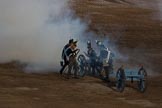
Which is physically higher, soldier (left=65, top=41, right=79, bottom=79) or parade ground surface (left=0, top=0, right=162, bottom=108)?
soldier (left=65, top=41, right=79, bottom=79)

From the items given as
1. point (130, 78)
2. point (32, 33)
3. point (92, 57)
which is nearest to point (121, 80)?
point (130, 78)

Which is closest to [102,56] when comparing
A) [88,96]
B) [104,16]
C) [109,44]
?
[88,96]

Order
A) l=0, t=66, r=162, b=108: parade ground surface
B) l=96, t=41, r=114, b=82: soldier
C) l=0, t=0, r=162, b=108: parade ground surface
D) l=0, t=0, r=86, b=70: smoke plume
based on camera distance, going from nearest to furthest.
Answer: l=0, t=66, r=162, b=108: parade ground surface → l=0, t=0, r=162, b=108: parade ground surface → l=96, t=41, r=114, b=82: soldier → l=0, t=0, r=86, b=70: smoke plume

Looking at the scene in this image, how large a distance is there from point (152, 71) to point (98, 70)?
2.88 meters

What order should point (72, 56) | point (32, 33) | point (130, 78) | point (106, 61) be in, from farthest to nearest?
1. point (32, 33)
2. point (72, 56)
3. point (106, 61)
4. point (130, 78)

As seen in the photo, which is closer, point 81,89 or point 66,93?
point 66,93

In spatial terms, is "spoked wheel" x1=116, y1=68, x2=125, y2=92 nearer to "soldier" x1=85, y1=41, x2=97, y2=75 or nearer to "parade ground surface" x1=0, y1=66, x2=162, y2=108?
"parade ground surface" x1=0, y1=66, x2=162, y2=108

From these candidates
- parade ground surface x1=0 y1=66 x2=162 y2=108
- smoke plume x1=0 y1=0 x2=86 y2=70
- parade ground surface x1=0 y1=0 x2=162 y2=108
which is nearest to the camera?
parade ground surface x1=0 y1=66 x2=162 y2=108

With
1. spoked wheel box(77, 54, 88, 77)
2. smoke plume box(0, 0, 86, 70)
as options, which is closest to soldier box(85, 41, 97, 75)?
spoked wheel box(77, 54, 88, 77)

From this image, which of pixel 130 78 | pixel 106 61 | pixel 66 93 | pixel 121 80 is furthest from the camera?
pixel 106 61

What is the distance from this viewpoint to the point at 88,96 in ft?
51.1

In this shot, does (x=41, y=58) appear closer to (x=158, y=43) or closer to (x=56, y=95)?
(x=56, y=95)

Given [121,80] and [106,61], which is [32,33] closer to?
[106,61]

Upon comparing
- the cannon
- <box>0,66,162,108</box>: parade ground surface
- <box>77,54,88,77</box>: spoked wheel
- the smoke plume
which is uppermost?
the smoke plume
